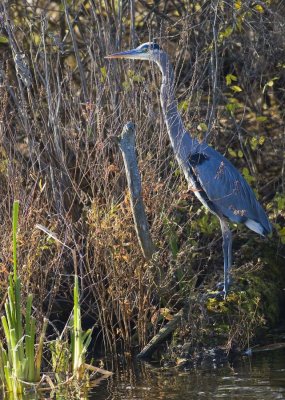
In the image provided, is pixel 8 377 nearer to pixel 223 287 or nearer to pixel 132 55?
pixel 223 287

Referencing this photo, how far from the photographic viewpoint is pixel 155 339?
550 cm

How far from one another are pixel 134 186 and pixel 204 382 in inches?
45.9

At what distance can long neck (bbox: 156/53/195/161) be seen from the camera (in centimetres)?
567

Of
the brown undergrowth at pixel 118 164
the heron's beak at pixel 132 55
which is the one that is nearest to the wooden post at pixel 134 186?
the brown undergrowth at pixel 118 164

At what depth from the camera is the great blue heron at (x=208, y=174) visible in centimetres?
580

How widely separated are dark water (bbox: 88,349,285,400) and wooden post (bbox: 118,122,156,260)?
73cm

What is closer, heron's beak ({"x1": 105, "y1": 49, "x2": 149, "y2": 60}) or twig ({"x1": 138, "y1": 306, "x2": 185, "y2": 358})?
twig ({"x1": 138, "y1": 306, "x2": 185, "y2": 358})

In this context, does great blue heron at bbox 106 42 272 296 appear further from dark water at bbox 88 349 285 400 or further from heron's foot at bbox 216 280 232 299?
dark water at bbox 88 349 285 400

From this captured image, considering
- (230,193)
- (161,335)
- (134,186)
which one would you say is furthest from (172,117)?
(161,335)

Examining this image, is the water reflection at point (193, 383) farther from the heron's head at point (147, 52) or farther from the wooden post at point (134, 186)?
the heron's head at point (147, 52)

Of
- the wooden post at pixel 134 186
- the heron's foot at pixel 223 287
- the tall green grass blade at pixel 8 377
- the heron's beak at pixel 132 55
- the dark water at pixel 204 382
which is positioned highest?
the heron's beak at pixel 132 55

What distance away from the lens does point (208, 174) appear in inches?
238

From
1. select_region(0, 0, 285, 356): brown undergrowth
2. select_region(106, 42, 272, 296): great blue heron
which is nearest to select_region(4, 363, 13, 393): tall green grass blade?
select_region(0, 0, 285, 356): brown undergrowth

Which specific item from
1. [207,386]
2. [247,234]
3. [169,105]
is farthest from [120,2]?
[207,386]
